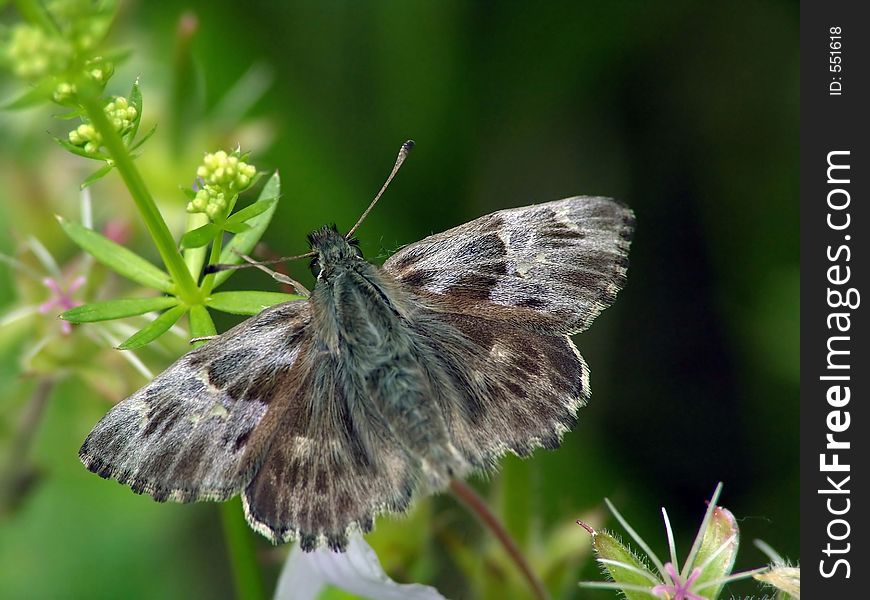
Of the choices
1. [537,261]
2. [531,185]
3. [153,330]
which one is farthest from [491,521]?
[531,185]

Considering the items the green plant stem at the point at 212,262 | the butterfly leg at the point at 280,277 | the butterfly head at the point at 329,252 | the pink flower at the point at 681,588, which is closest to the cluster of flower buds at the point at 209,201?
the green plant stem at the point at 212,262

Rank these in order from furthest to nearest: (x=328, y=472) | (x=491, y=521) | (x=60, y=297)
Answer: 1. (x=60, y=297)
2. (x=491, y=521)
3. (x=328, y=472)

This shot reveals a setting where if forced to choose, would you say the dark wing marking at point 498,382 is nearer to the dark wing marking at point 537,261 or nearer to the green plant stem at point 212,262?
the dark wing marking at point 537,261

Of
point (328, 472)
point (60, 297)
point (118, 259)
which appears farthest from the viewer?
point (60, 297)

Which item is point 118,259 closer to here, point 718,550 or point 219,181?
point 219,181

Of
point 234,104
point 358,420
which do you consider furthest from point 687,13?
point 358,420

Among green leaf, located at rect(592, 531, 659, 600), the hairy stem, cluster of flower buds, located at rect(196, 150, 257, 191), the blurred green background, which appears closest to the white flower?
the hairy stem

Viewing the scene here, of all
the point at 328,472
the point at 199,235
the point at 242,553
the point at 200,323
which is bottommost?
the point at 242,553
